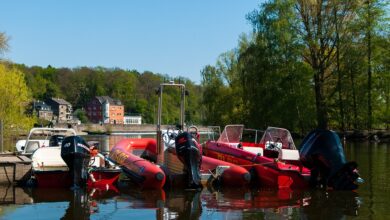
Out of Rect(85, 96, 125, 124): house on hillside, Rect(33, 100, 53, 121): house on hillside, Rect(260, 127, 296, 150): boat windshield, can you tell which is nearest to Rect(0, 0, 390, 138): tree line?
Rect(260, 127, 296, 150): boat windshield

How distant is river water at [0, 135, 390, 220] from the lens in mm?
11901

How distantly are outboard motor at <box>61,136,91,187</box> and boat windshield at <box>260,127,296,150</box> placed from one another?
23.3 ft

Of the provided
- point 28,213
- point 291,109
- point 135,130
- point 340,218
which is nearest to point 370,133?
point 291,109

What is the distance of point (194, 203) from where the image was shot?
1352 centimetres

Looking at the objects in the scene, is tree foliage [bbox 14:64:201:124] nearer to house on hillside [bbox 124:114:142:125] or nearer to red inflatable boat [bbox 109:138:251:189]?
house on hillside [bbox 124:114:142:125]

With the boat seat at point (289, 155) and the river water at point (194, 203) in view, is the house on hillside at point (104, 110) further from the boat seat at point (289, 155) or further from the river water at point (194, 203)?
the river water at point (194, 203)

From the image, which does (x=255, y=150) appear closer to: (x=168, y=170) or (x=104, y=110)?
(x=168, y=170)

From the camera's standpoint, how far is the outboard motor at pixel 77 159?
1520cm

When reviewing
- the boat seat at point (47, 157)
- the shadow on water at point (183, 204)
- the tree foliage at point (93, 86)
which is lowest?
the shadow on water at point (183, 204)

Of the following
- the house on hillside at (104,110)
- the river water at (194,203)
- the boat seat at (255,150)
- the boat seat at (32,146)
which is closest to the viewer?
the river water at (194,203)

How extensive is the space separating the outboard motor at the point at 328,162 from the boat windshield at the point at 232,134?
3.83 meters

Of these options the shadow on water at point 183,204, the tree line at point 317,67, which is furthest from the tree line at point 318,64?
the shadow on water at point 183,204

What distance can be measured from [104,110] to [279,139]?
4889 inches

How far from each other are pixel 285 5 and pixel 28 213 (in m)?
34.4
